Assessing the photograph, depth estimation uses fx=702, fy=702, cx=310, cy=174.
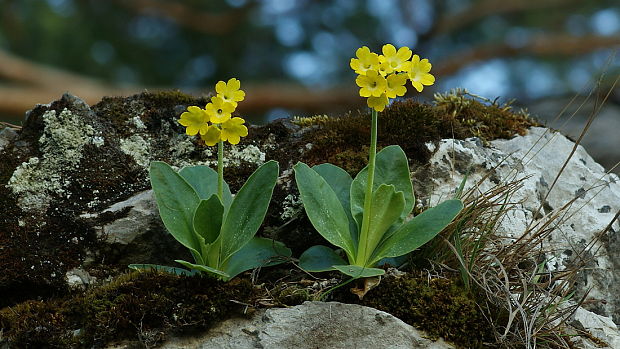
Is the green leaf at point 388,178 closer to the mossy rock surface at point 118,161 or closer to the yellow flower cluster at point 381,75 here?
the mossy rock surface at point 118,161

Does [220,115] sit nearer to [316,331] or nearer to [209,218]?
[209,218]

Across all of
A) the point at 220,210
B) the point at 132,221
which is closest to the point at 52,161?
the point at 132,221

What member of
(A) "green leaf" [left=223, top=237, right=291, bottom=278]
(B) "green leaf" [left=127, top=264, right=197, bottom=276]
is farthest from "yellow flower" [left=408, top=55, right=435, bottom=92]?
(B) "green leaf" [left=127, top=264, right=197, bottom=276]

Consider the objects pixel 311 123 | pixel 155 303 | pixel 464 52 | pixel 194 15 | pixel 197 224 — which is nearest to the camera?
pixel 155 303

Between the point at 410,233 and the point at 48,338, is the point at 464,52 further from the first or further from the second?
the point at 48,338

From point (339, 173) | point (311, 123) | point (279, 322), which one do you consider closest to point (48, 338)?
point (279, 322)

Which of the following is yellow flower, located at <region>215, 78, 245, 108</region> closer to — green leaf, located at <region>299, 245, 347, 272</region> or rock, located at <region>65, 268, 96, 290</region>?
green leaf, located at <region>299, 245, 347, 272</region>

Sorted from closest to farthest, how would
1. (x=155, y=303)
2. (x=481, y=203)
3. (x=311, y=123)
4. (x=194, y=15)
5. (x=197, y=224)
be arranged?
1. (x=155, y=303)
2. (x=197, y=224)
3. (x=481, y=203)
4. (x=311, y=123)
5. (x=194, y=15)

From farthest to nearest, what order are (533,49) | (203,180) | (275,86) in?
(533,49)
(275,86)
(203,180)
